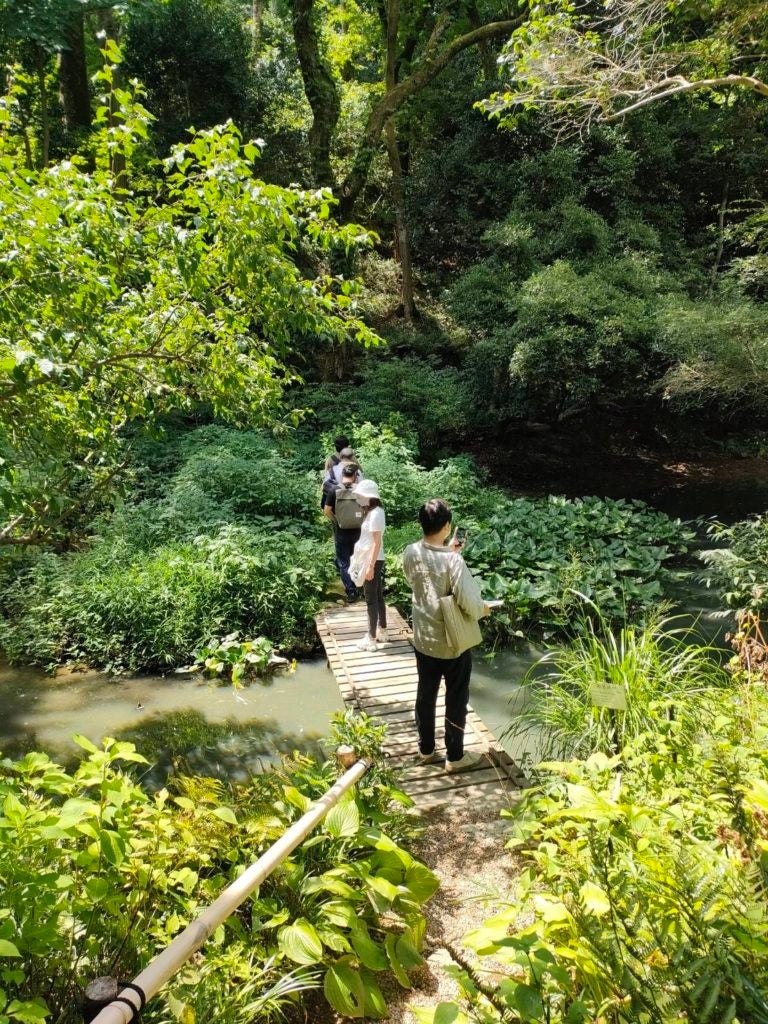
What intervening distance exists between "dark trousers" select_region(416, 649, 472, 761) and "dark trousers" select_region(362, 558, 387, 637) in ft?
5.38

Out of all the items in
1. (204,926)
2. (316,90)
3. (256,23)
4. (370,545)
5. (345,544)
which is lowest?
(204,926)

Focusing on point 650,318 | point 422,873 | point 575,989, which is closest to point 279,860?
point 422,873

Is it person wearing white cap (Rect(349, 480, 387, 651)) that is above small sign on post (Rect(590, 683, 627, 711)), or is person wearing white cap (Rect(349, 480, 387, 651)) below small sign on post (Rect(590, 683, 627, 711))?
above

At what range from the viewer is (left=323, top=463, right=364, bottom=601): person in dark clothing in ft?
18.9

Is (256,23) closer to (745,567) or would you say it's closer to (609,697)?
(745,567)

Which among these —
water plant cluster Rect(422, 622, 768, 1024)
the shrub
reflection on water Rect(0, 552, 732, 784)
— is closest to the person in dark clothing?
reflection on water Rect(0, 552, 732, 784)

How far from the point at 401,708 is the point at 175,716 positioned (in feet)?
7.54

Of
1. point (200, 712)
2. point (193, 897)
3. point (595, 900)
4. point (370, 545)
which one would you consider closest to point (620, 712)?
point (595, 900)

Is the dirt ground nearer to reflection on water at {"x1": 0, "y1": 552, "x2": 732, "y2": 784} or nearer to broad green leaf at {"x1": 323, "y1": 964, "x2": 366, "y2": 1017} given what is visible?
broad green leaf at {"x1": 323, "y1": 964, "x2": 366, "y2": 1017}

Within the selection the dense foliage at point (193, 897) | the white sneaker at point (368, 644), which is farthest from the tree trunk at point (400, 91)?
the dense foliage at point (193, 897)

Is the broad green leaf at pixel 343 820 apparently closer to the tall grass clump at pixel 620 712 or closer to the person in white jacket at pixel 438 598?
the person in white jacket at pixel 438 598

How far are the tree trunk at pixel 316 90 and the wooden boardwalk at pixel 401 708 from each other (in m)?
10.5

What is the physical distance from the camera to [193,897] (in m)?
2.53

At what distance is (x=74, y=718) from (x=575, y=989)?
512 cm
